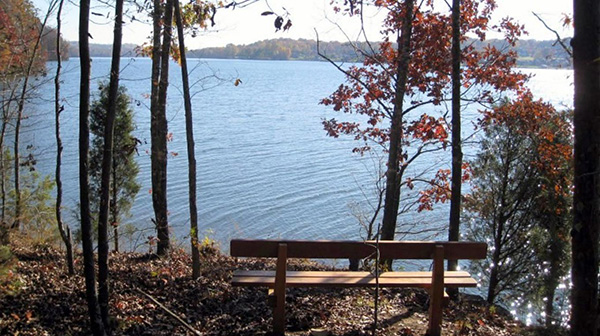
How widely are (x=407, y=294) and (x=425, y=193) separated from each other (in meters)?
5.61

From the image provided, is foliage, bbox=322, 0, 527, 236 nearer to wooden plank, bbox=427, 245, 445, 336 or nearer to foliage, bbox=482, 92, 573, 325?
foliage, bbox=482, 92, 573, 325

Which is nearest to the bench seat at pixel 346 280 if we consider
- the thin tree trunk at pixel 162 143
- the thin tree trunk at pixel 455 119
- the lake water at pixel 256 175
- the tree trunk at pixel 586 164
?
the tree trunk at pixel 586 164

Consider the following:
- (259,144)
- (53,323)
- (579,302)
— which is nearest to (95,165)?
(53,323)

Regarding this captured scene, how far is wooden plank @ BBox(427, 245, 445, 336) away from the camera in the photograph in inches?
208

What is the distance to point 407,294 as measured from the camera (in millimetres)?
6965

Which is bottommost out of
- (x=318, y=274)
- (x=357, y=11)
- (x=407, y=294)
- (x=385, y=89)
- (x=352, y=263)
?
(x=352, y=263)

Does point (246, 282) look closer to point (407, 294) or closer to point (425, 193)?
point (407, 294)

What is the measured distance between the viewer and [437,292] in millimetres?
5328

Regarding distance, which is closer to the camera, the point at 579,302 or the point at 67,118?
the point at 579,302

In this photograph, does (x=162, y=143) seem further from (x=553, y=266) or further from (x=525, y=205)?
(x=553, y=266)

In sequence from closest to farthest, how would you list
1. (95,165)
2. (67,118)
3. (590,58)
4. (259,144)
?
1. (590,58)
2. (95,165)
3. (259,144)
4. (67,118)

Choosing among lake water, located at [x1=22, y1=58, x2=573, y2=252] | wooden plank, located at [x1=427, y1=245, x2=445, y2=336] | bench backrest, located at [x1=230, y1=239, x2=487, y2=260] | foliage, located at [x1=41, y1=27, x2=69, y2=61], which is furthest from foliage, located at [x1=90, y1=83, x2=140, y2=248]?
wooden plank, located at [x1=427, y1=245, x2=445, y2=336]

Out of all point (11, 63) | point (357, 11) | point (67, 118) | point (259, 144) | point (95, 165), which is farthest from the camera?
point (67, 118)

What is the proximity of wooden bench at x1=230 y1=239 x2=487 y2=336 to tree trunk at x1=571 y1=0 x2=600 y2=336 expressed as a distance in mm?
1322
